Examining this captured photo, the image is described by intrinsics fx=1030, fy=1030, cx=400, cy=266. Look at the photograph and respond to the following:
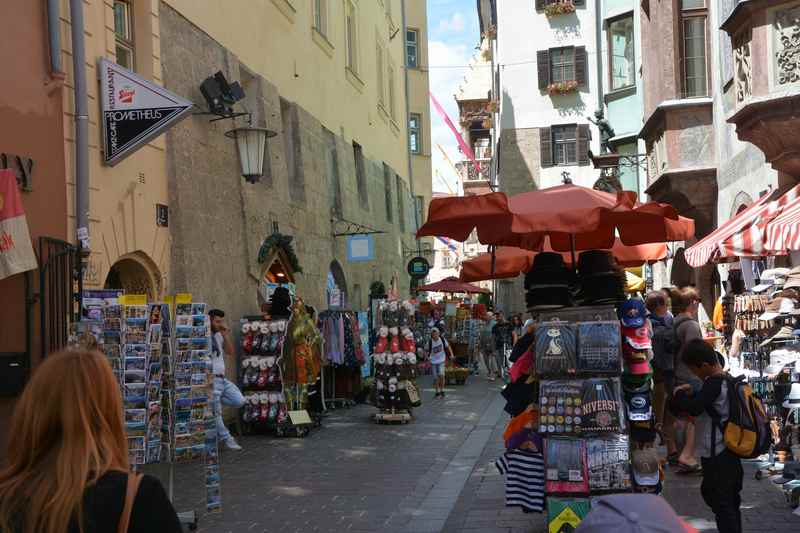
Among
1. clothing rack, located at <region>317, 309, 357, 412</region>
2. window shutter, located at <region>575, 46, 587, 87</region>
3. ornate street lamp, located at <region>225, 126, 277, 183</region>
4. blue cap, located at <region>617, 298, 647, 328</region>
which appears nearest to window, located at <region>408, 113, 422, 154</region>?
window shutter, located at <region>575, 46, 587, 87</region>

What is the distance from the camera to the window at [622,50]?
84.2ft

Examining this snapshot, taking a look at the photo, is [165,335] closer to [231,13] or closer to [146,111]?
[146,111]

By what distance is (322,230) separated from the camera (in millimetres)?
22547

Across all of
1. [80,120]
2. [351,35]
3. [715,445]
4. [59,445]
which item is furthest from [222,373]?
[351,35]

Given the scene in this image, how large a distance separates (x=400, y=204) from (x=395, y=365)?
18805mm

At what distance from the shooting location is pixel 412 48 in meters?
41.8

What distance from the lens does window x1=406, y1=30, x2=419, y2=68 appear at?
41.3 meters

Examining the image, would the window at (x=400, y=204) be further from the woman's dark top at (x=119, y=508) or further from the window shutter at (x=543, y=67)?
the woman's dark top at (x=119, y=508)

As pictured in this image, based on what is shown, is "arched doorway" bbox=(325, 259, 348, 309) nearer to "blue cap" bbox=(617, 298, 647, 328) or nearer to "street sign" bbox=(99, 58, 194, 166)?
"street sign" bbox=(99, 58, 194, 166)

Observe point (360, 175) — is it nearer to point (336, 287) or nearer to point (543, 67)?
point (336, 287)

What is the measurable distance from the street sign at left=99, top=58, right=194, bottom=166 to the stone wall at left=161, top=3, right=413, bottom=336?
2.06 metres

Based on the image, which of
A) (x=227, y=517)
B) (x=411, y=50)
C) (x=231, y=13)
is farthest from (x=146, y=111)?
(x=411, y=50)

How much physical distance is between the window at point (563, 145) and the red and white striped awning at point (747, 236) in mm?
28251

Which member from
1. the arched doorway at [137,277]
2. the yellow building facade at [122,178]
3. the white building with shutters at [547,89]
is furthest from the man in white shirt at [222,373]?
the white building with shutters at [547,89]
